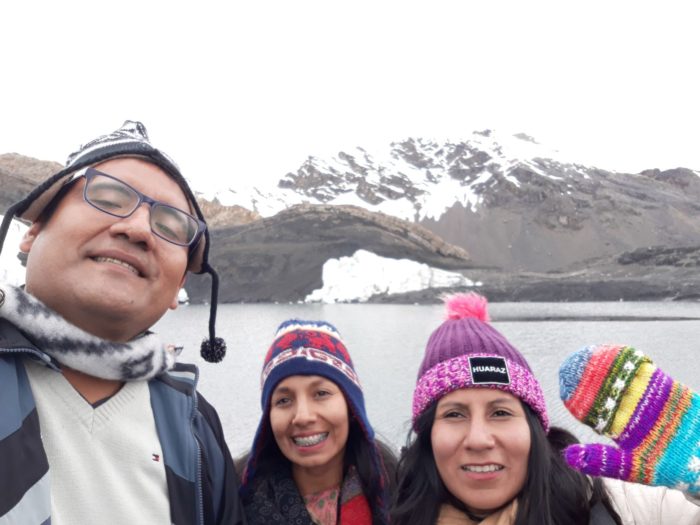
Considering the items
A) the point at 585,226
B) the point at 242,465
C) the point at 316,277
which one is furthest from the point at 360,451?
the point at 585,226

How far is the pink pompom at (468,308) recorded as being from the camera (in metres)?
1.94

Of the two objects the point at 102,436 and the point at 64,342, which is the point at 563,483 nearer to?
the point at 102,436

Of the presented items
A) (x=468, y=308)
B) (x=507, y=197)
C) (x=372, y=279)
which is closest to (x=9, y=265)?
(x=468, y=308)

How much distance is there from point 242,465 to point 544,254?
242 feet

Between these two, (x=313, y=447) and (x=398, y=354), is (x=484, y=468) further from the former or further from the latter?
(x=398, y=354)

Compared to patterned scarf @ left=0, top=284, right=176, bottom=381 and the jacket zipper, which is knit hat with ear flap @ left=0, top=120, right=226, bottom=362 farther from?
the jacket zipper

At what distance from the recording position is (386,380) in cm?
1070

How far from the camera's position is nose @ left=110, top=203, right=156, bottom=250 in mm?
1264

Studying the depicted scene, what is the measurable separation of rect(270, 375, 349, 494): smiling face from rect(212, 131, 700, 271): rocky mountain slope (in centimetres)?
6176

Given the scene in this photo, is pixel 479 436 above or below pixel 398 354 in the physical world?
above

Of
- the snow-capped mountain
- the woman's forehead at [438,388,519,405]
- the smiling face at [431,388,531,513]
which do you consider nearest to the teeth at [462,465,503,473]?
the smiling face at [431,388,531,513]

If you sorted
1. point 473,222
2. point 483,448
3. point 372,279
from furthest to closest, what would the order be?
point 473,222
point 372,279
point 483,448

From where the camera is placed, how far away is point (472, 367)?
1660mm

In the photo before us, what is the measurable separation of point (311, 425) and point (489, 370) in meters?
0.63
